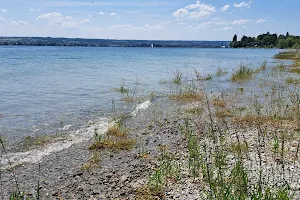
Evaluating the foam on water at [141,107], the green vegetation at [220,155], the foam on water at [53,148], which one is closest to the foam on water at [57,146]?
the foam on water at [53,148]

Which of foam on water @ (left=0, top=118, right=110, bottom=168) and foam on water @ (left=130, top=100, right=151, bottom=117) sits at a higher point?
foam on water @ (left=130, top=100, right=151, bottom=117)

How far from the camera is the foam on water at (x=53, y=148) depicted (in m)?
11.2

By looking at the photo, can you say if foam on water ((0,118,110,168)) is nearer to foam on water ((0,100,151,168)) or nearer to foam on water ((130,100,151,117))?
foam on water ((0,100,151,168))

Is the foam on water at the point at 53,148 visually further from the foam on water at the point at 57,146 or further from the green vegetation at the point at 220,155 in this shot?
the green vegetation at the point at 220,155

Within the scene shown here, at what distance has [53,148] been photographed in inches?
496

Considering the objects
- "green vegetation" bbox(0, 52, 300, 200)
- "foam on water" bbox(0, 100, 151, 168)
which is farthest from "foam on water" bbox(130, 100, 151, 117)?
"foam on water" bbox(0, 100, 151, 168)

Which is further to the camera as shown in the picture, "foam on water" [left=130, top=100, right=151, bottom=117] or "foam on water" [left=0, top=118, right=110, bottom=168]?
"foam on water" [left=130, top=100, right=151, bottom=117]

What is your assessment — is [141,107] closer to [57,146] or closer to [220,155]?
[57,146]

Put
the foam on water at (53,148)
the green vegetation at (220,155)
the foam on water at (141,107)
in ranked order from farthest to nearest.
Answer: the foam on water at (141,107)
the foam on water at (53,148)
the green vegetation at (220,155)

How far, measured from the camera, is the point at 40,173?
10109mm

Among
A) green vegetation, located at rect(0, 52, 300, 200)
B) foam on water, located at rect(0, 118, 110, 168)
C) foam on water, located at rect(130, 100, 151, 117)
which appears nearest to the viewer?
green vegetation, located at rect(0, 52, 300, 200)

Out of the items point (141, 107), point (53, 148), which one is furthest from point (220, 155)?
point (141, 107)

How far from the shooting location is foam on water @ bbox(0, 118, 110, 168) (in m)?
11.2

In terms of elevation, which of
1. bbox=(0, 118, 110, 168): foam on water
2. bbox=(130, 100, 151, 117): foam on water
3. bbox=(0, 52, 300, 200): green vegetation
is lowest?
bbox=(0, 118, 110, 168): foam on water
